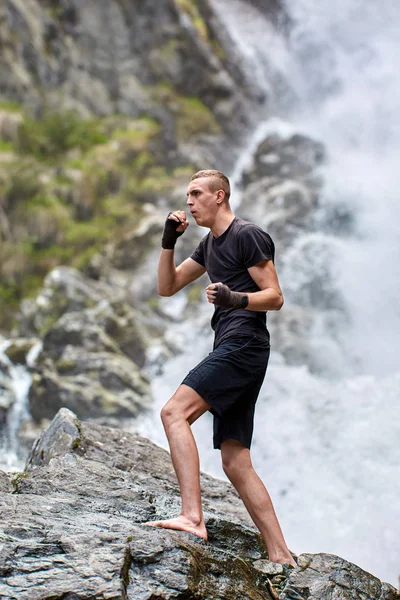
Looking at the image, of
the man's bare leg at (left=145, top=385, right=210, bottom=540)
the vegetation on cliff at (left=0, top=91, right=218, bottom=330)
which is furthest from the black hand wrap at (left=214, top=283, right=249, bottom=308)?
the vegetation on cliff at (left=0, top=91, right=218, bottom=330)

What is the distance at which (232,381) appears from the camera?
3494mm

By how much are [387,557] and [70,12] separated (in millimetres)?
18869

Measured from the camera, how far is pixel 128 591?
2.65 m

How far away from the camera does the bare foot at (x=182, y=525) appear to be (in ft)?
10.7

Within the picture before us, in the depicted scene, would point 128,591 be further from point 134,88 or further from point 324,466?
point 134,88

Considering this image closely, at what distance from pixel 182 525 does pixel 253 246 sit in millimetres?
1525

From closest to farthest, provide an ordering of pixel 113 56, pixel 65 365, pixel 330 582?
pixel 330 582
pixel 65 365
pixel 113 56

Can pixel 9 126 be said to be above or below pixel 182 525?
above

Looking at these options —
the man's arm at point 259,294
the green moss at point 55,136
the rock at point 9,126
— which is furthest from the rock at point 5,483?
the rock at point 9,126

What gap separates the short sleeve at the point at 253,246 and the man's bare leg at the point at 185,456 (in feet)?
2.61

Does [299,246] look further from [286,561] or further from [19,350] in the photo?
[286,561]

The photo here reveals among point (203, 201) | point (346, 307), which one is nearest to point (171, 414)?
point (203, 201)

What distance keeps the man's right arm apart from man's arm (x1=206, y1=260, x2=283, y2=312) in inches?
22.2

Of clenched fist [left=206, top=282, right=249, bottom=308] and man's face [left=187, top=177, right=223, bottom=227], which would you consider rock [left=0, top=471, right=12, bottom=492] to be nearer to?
clenched fist [left=206, top=282, right=249, bottom=308]
